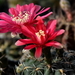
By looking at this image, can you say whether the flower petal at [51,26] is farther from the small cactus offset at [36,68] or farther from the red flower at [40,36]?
the small cactus offset at [36,68]

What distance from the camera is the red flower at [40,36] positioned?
0.90 meters

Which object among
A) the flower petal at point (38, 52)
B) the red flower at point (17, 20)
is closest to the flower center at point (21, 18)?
the red flower at point (17, 20)

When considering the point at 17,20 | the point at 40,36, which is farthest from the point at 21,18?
the point at 40,36

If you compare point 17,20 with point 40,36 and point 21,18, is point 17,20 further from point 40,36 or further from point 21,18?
point 40,36

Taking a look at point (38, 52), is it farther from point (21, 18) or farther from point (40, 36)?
point (21, 18)

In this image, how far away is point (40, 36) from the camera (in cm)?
92

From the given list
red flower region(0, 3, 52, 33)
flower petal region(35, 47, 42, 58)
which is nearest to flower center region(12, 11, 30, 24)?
red flower region(0, 3, 52, 33)

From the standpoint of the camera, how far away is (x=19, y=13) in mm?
1045

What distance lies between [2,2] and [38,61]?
8.73 ft

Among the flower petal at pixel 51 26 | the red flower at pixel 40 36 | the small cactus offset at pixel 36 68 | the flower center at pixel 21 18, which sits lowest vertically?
the small cactus offset at pixel 36 68

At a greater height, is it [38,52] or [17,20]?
[17,20]

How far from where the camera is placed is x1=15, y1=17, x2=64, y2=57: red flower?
2.97 feet

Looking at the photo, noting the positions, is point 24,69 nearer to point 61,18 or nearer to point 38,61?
point 38,61

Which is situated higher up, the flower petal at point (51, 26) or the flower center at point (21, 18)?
the flower center at point (21, 18)
